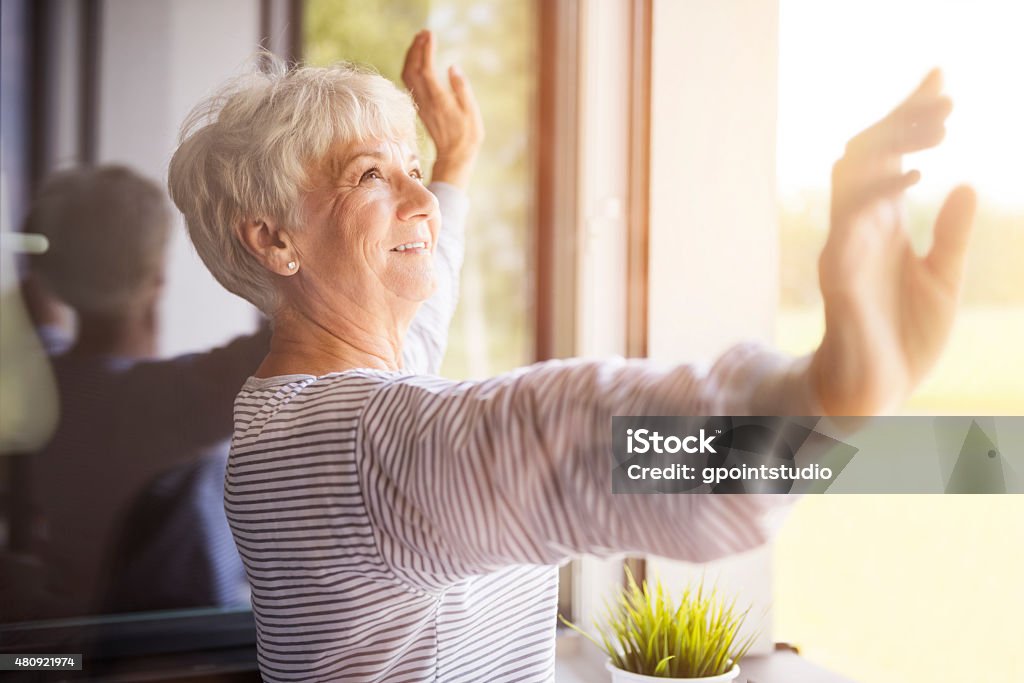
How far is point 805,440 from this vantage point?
0.78 m

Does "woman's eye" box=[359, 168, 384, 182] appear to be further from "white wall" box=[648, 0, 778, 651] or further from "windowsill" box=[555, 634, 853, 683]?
"windowsill" box=[555, 634, 853, 683]

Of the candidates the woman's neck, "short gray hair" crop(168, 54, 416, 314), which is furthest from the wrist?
the woman's neck

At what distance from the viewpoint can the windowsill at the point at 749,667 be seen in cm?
110

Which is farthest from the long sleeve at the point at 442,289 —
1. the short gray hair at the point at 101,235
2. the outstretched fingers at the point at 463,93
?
the short gray hair at the point at 101,235

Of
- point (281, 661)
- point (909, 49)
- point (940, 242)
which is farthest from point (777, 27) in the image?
point (281, 661)

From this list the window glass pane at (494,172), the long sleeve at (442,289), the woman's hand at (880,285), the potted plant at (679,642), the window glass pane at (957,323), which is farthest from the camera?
the window glass pane at (494,172)

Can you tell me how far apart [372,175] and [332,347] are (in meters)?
0.20

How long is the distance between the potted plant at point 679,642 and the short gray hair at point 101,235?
75 centimetres

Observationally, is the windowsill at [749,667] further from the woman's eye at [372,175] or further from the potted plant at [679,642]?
the woman's eye at [372,175]

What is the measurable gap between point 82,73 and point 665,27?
29.4 inches

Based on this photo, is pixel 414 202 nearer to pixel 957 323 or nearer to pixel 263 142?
pixel 263 142

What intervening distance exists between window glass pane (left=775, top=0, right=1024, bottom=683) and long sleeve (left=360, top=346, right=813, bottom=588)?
223 mm

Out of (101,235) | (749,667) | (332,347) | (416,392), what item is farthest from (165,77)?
(749,667)

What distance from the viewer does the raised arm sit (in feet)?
3.89
